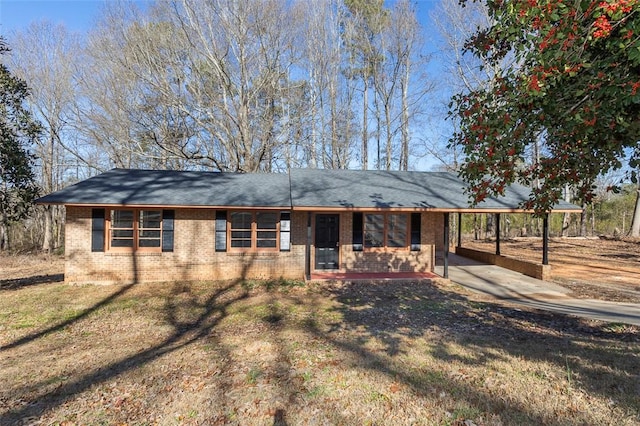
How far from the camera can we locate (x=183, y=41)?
1928 centimetres

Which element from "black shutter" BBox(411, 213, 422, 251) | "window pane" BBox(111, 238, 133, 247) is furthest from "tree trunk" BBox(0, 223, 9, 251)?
"black shutter" BBox(411, 213, 422, 251)

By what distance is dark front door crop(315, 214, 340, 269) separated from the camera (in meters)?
12.2

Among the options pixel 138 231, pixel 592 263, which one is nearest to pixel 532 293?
pixel 592 263

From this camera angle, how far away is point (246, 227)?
38.9ft

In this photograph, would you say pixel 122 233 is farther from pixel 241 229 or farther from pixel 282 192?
pixel 282 192

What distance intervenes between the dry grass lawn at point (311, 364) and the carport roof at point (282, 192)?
3168 millimetres

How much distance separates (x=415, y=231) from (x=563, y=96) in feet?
29.5

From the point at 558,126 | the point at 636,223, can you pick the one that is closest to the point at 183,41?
the point at 558,126

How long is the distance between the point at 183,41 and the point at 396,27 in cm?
1408

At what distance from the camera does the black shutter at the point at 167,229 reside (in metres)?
11.3

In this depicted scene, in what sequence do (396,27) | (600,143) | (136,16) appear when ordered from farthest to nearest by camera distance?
1. (396,27)
2. (136,16)
3. (600,143)

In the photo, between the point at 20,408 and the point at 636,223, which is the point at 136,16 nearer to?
the point at 20,408

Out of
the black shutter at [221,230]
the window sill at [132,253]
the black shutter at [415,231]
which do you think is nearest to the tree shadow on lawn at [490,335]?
the black shutter at [415,231]

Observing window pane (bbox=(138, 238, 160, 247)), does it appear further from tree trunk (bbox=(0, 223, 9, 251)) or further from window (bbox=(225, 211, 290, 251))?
tree trunk (bbox=(0, 223, 9, 251))
